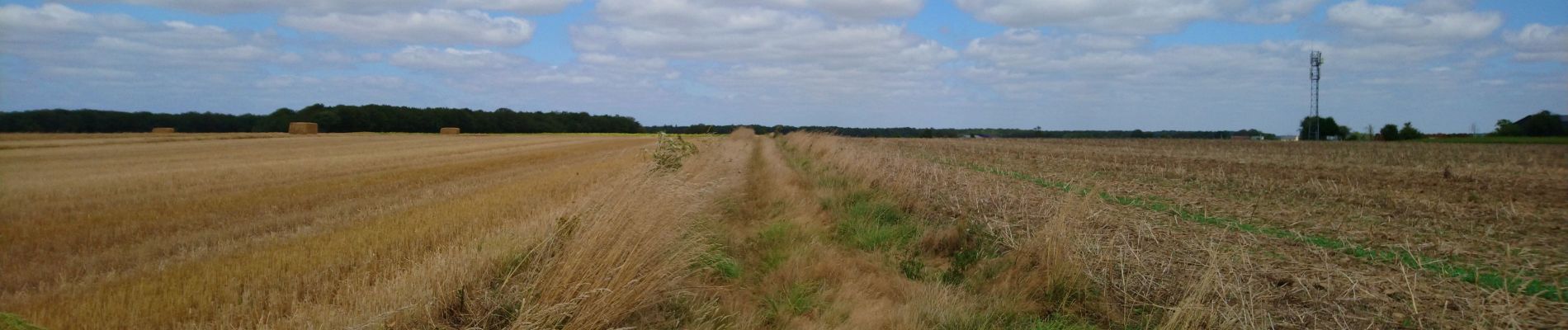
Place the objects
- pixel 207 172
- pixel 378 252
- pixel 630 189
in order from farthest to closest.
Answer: pixel 207 172
pixel 630 189
pixel 378 252

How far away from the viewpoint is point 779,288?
263 inches

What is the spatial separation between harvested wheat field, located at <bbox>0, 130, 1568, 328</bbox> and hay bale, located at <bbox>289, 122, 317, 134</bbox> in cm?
3160

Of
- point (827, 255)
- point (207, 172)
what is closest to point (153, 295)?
point (827, 255)

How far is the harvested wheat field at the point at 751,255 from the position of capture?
485cm

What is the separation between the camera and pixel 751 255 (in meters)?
8.04

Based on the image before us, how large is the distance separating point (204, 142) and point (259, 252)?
24.8 m

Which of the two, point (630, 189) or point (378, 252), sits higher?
point (630, 189)

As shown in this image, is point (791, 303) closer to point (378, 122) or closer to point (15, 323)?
point (15, 323)

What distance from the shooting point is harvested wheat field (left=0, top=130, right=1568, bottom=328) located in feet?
15.9

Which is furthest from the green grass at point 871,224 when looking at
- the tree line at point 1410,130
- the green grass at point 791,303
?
the tree line at point 1410,130

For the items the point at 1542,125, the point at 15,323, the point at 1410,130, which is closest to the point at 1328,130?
the point at 1410,130

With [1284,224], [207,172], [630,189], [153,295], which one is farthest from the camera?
[207,172]

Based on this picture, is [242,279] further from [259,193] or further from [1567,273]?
[1567,273]

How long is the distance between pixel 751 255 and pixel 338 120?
53009 millimetres
